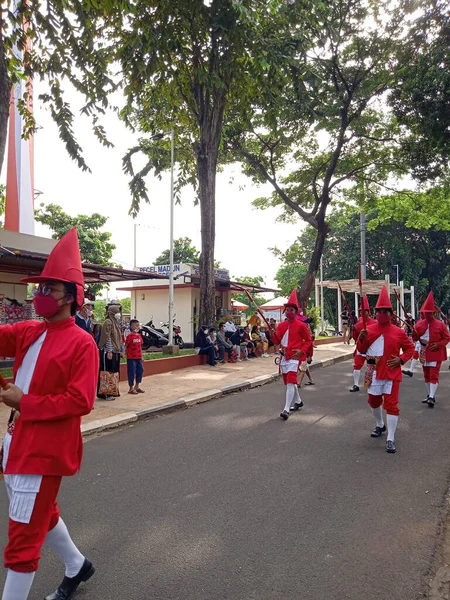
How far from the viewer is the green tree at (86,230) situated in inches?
1249

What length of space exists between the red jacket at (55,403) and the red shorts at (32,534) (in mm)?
123

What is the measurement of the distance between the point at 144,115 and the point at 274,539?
15569 mm

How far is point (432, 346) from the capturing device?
9.20 meters

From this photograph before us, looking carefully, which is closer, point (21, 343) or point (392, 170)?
point (21, 343)

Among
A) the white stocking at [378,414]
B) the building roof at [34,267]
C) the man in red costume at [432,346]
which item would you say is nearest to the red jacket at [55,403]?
the white stocking at [378,414]

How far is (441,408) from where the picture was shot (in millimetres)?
9172

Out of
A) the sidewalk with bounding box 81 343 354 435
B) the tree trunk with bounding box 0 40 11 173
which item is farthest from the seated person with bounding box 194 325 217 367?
the tree trunk with bounding box 0 40 11 173

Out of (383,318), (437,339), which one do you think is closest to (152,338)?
(437,339)

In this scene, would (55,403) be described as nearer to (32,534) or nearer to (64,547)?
(32,534)

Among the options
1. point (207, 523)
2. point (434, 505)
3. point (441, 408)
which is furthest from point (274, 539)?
point (441, 408)

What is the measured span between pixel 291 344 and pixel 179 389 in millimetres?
3800

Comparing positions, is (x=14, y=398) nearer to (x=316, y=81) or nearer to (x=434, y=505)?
(x=434, y=505)

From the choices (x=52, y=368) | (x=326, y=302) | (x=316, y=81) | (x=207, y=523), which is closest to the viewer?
(x=52, y=368)

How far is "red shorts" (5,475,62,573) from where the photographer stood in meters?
2.41
